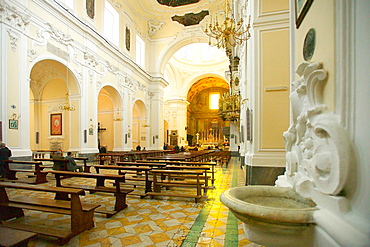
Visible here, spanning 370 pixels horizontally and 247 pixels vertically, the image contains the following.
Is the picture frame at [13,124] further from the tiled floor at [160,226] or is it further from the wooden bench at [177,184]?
the wooden bench at [177,184]

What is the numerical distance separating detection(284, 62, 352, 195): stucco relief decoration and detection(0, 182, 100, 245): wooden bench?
2715 millimetres

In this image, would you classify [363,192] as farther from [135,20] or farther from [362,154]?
[135,20]

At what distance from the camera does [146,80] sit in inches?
783

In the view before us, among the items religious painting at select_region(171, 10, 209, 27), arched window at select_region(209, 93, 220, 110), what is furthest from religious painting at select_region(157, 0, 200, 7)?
arched window at select_region(209, 93, 220, 110)

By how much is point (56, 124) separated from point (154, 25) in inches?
480

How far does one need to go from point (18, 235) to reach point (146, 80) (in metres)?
18.7

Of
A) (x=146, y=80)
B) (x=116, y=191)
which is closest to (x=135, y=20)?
(x=146, y=80)

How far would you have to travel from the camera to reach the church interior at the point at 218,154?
132 centimetres

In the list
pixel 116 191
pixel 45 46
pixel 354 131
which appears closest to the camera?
pixel 354 131

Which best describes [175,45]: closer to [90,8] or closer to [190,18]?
[190,18]

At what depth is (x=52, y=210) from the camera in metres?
3.02

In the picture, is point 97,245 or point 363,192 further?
point 97,245

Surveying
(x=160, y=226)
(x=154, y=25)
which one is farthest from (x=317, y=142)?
(x=154, y=25)

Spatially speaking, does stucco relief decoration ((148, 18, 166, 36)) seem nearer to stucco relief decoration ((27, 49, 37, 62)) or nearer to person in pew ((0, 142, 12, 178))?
stucco relief decoration ((27, 49, 37, 62))
